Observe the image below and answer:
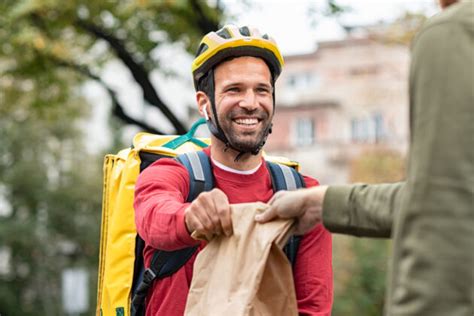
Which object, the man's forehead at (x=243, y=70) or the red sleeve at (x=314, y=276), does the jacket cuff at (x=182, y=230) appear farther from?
the man's forehead at (x=243, y=70)

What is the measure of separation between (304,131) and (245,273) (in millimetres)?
52225

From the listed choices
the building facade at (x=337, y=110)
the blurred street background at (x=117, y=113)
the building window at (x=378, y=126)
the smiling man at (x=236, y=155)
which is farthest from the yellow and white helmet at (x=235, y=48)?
the building window at (x=378, y=126)

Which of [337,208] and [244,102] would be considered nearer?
[337,208]

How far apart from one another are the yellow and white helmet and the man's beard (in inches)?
9.6

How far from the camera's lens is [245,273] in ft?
10.5

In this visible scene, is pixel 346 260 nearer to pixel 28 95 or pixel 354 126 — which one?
pixel 28 95

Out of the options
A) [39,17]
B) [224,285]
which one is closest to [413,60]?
[224,285]

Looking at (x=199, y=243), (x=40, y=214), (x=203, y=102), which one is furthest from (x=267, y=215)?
(x=40, y=214)

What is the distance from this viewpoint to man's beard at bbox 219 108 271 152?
4.23 metres

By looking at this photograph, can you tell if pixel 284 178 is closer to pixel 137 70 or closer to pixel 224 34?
pixel 224 34

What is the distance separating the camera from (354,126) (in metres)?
54.0

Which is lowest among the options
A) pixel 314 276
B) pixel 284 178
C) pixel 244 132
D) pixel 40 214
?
pixel 40 214

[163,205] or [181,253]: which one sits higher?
[163,205]

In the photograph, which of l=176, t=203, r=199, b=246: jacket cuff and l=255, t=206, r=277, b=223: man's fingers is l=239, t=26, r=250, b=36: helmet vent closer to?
l=176, t=203, r=199, b=246: jacket cuff
